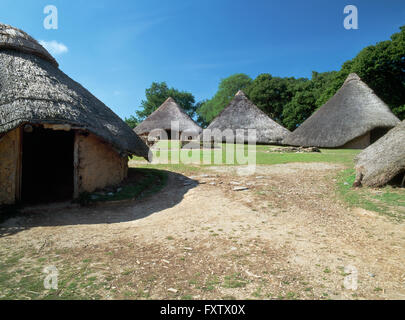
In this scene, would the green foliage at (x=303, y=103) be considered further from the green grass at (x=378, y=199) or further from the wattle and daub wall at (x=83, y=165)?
the wattle and daub wall at (x=83, y=165)

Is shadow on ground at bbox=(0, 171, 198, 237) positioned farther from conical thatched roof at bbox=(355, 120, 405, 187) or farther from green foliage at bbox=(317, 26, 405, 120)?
green foliage at bbox=(317, 26, 405, 120)

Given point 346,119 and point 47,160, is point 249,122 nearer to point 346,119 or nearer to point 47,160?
point 346,119

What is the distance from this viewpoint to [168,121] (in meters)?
21.8

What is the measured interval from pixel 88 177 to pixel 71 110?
1627 millimetres

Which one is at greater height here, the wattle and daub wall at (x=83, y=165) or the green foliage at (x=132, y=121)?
the green foliage at (x=132, y=121)

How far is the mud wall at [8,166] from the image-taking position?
470 cm

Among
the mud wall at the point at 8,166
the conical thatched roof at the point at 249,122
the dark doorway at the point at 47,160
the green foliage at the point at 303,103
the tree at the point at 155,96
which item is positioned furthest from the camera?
the tree at the point at 155,96

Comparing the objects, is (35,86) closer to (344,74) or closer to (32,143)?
(32,143)

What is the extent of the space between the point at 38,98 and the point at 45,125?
0.73m

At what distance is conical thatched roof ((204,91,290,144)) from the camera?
17.2m

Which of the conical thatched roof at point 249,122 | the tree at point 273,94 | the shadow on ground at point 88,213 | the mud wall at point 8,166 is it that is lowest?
the shadow on ground at point 88,213

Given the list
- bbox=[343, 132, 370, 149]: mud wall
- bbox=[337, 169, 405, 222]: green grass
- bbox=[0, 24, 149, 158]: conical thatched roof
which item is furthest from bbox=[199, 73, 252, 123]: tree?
bbox=[337, 169, 405, 222]: green grass

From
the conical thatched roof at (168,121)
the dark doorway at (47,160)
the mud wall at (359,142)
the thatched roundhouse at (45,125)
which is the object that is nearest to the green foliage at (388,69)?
the mud wall at (359,142)

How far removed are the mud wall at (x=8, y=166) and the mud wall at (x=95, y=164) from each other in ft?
3.85
